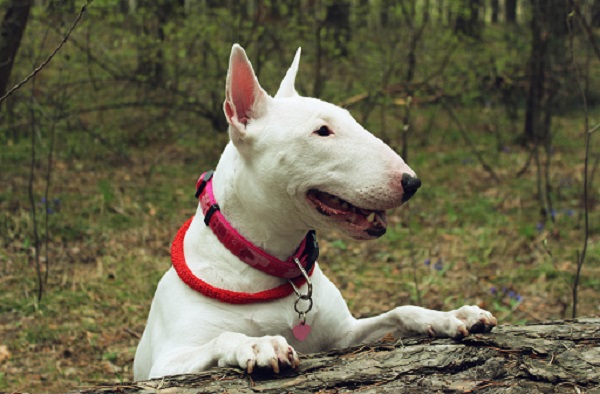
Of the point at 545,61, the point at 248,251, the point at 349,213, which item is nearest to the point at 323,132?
the point at 349,213

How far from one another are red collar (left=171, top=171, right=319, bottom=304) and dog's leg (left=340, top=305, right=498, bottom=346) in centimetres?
31

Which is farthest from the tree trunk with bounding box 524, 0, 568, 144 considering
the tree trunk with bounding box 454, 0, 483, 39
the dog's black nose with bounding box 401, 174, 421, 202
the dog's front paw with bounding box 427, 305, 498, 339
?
the dog's black nose with bounding box 401, 174, 421, 202

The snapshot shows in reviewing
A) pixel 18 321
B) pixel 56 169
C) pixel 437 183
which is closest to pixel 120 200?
pixel 56 169

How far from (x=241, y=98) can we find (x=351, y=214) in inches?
21.0

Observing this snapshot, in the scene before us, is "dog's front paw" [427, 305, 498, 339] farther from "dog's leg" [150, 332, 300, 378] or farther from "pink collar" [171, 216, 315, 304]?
"dog's leg" [150, 332, 300, 378]

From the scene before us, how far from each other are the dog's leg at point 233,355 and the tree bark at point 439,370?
0.05m

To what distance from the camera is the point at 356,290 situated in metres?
5.40

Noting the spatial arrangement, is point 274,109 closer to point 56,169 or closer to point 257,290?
point 257,290

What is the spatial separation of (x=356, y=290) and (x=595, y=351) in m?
2.99

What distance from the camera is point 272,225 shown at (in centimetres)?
262

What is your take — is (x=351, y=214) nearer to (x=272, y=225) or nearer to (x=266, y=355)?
(x=272, y=225)

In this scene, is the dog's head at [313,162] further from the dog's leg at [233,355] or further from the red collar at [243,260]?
the dog's leg at [233,355]

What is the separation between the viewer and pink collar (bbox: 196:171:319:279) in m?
2.62

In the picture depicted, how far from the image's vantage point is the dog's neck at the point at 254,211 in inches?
101
